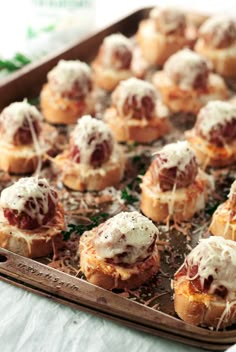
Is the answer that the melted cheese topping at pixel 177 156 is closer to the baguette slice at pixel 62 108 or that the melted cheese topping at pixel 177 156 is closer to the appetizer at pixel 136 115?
the appetizer at pixel 136 115

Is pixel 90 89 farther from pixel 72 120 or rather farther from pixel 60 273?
pixel 60 273

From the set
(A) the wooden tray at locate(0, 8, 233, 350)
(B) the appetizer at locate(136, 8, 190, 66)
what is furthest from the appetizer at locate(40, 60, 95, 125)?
(A) the wooden tray at locate(0, 8, 233, 350)

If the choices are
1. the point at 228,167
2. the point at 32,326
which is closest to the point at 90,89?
the point at 228,167

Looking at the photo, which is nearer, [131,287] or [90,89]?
[131,287]

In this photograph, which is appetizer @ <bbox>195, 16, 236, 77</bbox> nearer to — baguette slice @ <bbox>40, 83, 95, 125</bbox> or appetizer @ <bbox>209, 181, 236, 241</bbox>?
baguette slice @ <bbox>40, 83, 95, 125</bbox>

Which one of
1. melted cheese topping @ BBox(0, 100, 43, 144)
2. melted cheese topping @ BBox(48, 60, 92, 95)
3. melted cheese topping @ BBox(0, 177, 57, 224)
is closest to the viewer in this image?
melted cheese topping @ BBox(0, 177, 57, 224)

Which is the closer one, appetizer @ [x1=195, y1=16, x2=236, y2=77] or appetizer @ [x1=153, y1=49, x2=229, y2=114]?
appetizer @ [x1=153, y1=49, x2=229, y2=114]
